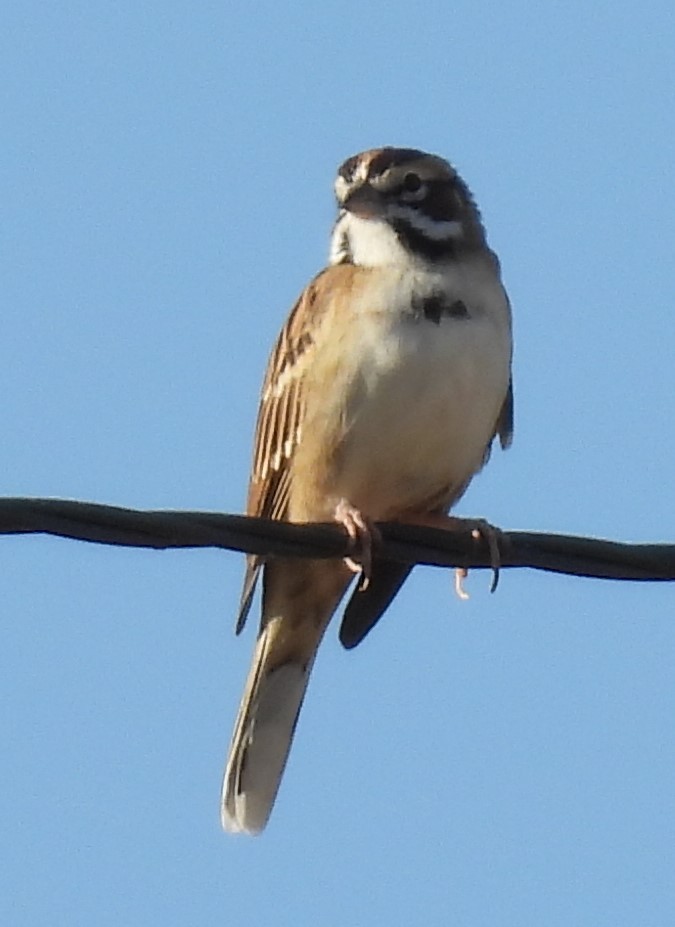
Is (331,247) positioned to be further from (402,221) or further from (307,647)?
(307,647)

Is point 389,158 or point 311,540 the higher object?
point 389,158

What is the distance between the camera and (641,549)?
14.6 ft

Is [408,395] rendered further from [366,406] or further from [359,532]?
[359,532]

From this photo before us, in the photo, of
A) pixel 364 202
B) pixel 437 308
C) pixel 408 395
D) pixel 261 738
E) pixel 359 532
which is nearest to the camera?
pixel 359 532

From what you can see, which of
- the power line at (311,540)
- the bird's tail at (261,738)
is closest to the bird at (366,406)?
the bird's tail at (261,738)

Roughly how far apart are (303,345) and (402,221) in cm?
58

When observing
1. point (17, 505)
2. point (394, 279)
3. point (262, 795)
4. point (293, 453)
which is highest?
point (394, 279)

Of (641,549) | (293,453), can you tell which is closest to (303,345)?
(293,453)

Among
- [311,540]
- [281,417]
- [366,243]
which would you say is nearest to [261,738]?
[281,417]

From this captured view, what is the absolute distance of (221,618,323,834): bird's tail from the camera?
673 centimetres

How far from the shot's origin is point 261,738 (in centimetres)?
674

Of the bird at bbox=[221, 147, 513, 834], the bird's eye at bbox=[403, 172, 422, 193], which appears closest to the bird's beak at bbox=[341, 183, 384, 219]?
the bird at bbox=[221, 147, 513, 834]

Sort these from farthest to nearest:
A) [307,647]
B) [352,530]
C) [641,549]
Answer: [307,647], [352,530], [641,549]

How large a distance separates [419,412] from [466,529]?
0.52 metres
